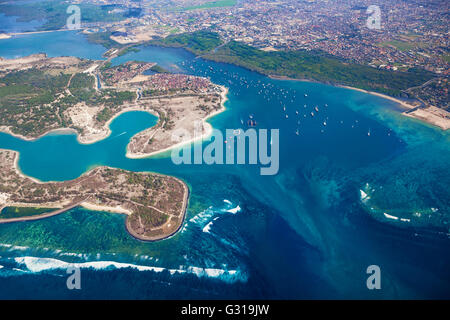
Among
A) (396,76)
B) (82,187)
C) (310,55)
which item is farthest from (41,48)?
(396,76)

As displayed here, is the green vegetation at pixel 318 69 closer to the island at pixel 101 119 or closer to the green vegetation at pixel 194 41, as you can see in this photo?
the green vegetation at pixel 194 41

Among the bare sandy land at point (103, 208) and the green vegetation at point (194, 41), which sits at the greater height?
the green vegetation at point (194, 41)

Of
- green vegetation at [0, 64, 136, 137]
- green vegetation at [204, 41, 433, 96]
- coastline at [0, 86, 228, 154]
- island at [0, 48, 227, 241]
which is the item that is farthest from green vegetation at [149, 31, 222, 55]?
coastline at [0, 86, 228, 154]

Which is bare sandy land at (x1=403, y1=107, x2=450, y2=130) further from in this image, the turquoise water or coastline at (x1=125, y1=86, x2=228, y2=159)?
coastline at (x1=125, y1=86, x2=228, y2=159)

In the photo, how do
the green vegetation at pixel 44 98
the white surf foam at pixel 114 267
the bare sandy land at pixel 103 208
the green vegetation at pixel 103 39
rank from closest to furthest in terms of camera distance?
the white surf foam at pixel 114 267, the bare sandy land at pixel 103 208, the green vegetation at pixel 44 98, the green vegetation at pixel 103 39

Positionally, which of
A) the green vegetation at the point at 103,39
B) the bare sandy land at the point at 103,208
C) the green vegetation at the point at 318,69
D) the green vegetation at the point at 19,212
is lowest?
the green vegetation at the point at 19,212

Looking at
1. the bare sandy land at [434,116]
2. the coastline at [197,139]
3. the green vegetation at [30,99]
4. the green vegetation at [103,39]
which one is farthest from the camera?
the green vegetation at [103,39]

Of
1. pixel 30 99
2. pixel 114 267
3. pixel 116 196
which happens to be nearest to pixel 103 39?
pixel 30 99

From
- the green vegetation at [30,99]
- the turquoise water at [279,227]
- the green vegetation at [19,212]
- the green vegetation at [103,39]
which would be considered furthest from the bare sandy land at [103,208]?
the green vegetation at [103,39]
